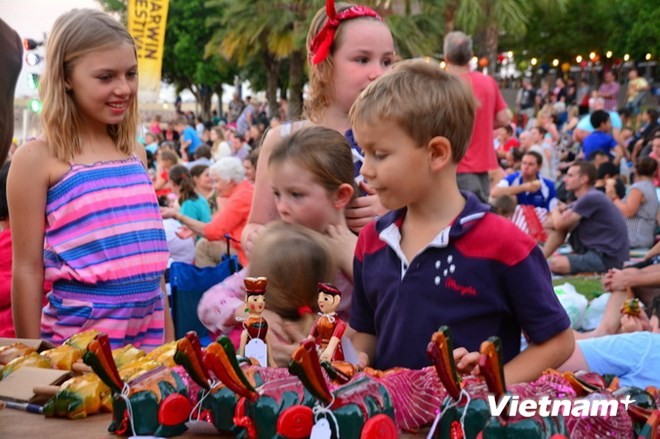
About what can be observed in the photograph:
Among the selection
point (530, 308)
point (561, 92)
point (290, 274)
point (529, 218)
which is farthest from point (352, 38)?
point (561, 92)

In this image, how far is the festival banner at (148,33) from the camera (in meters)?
15.9

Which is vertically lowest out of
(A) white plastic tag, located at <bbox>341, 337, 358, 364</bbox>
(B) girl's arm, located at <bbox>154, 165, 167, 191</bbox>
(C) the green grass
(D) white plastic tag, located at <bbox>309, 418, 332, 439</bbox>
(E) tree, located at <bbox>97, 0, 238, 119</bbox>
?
(E) tree, located at <bbox>97, 0, 238, 119</bbox>

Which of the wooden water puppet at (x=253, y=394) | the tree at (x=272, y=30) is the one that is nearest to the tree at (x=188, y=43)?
the tree at (x=272, y=30)

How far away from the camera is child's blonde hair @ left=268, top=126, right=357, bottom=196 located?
2859mm

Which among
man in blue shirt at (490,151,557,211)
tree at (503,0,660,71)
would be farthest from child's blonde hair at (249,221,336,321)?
tree at (503,0,660,71)

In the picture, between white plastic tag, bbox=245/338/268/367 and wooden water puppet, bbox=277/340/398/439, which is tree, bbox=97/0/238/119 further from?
wooden water puppet, bbox=277/340/398/439

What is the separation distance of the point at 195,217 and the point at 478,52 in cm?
3017

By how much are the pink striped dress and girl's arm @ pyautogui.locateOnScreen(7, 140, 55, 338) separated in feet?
0.13

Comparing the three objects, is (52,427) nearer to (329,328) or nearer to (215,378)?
(215,378)

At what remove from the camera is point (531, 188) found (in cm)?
1167

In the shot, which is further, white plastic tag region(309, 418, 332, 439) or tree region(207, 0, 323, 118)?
tree region(207, 0, 323, 118)

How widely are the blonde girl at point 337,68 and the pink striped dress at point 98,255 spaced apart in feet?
1.22

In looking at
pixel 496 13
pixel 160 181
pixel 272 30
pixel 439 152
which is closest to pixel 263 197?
pixel 439 152

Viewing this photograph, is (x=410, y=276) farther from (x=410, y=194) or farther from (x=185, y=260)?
(x=185, y=260)
